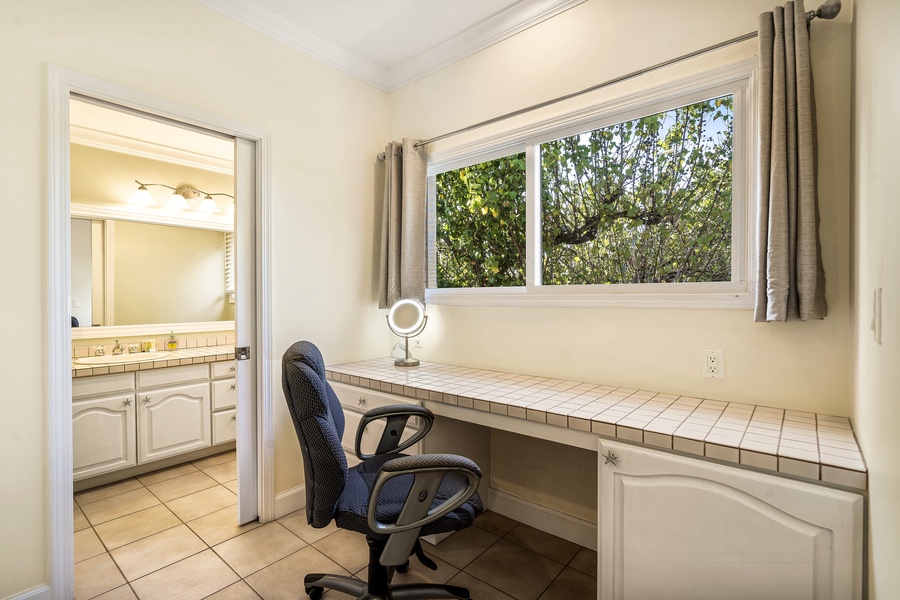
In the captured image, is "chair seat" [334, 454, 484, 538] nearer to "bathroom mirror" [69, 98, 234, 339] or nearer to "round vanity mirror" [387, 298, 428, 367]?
"round vanity mirror" [387, 298, 428, 367]

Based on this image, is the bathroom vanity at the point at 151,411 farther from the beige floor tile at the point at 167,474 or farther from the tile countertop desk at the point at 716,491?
the tile countertop desk at the point at 716,491

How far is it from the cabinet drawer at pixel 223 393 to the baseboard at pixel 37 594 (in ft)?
5.25

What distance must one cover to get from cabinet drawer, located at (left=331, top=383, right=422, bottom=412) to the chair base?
61 centimetres

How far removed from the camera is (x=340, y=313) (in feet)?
8.66

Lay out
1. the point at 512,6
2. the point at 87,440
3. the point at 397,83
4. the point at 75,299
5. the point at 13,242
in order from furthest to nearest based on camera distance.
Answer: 1. the point at 75,299
2. the point at 397,83
3. the point at 87,440
4. the point at 512,6
5. the point at 13,242

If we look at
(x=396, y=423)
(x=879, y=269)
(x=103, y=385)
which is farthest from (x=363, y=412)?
(x=879, y=269)

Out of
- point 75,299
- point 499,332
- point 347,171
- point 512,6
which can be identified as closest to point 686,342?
point 499,332

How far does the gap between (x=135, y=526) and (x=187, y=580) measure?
0.70 metres

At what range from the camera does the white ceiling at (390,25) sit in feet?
7.12

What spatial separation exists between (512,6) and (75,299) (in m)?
3.36

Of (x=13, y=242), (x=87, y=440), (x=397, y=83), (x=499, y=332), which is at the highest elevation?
(x=397, y=83)

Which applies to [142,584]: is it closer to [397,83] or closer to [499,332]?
[499,332]

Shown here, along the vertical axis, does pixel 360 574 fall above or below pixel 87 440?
below

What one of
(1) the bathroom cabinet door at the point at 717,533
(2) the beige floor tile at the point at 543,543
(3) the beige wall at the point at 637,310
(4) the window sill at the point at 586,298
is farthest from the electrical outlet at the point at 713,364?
(2) the beige floor tile at the point at 543,543
